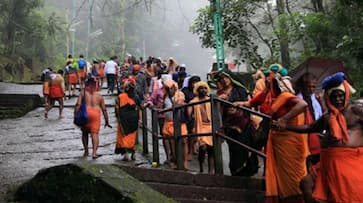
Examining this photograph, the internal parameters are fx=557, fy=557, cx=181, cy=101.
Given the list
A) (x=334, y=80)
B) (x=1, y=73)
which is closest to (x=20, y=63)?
(x=1, y=73)

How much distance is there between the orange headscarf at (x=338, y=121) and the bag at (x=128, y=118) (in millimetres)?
5164

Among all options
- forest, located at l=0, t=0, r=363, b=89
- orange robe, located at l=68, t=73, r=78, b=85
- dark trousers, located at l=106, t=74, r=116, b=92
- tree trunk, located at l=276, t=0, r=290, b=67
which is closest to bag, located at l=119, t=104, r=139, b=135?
forest, located at l=0, t=0, r=363, b=89

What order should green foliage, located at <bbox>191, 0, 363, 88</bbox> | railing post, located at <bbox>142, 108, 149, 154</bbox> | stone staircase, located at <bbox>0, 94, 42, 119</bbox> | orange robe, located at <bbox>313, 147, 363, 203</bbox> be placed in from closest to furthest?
orange robe, located at <bbox>313, 147, 363, 203</bbox> → railing post, located at <bbox>142, 108, 149, 154</bbox> → green foliage, located at <bbox>191, 0, 363, 88</bbox> → stone staircase, located at <bbox>0, 94, 42, 119</bbox>

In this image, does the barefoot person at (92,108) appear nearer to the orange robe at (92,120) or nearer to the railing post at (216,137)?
the orange robe at (92,120)

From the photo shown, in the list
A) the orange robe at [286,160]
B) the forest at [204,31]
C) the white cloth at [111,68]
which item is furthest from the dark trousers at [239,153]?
the white cloth at [111,68]

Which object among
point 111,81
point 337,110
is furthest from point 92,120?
point 111,81

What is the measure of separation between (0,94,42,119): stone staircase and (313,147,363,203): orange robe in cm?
1576

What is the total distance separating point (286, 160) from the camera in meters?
5.98

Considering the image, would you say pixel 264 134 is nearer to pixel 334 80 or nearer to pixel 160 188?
pixel 160 188

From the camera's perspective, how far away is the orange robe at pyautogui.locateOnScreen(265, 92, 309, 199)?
5926 mm

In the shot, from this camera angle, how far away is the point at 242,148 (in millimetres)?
7422

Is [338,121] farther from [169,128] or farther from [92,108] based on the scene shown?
[92,108]

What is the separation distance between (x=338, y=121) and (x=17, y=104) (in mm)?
17322

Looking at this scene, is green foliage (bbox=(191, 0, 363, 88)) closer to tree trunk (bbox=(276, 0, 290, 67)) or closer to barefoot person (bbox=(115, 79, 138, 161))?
tree trunk (bbox=(276, 0, 290, 67))
